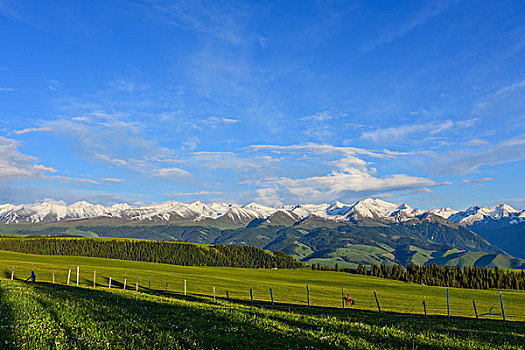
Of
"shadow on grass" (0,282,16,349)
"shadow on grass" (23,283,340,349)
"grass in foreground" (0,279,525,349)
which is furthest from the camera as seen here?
"shadow on grass" (23,283,340,349)

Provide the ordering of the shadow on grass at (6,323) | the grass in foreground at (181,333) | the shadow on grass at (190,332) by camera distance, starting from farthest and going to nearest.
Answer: the shadow on grass at (190,332)
the grass in foreground at (181,333)
the shadow on grass at (6,323)

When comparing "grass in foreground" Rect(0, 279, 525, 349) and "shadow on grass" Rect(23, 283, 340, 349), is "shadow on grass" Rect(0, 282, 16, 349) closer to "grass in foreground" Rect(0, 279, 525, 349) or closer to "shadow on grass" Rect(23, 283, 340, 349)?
"grass in foreground" Rect(0, 279, 525, 349)

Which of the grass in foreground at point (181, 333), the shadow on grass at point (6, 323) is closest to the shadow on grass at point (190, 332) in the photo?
the grass in foreground at point (181, 333)

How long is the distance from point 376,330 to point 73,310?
16445mm

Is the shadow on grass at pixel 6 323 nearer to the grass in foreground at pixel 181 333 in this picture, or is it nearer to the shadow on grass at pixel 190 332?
the grass in foreground at pixel 181 333

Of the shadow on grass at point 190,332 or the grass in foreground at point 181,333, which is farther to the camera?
the shadow on grass at point 190,332

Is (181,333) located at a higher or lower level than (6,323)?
lower

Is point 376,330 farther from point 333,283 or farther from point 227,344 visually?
point 333,283

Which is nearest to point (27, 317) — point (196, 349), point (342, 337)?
point (196, 349)

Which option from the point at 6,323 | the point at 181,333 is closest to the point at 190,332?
the point at 181,333

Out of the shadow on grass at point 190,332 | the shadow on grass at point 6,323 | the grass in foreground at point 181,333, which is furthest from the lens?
the shadow on grass at point 190,332

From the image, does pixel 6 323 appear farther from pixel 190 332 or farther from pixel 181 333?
pixel 190 332

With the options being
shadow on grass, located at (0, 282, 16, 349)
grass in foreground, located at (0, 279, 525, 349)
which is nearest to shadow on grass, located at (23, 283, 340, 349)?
grass in foreground, located at (0, 279, 525, 349)

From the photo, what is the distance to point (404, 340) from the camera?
14492 mm
